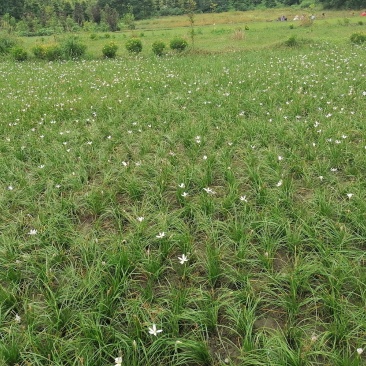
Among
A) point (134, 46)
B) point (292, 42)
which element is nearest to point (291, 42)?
point (292, 42)

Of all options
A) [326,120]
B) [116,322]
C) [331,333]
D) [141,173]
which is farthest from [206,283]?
[326,120]

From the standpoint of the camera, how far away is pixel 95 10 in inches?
2552

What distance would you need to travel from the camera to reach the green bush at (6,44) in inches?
945

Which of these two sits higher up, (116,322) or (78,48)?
(78,48)

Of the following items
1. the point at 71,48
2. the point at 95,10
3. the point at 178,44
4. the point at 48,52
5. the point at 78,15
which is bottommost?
the point at 178,44

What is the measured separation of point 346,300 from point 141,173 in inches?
132

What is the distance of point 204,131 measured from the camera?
6.53m

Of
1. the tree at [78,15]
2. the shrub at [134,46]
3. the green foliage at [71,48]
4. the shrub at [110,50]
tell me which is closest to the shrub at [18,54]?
the green foliage at [71,48]

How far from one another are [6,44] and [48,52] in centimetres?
531

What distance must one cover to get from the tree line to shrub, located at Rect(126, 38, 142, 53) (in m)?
19.0

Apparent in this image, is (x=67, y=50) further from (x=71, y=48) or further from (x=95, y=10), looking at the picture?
(x=95, y=10)

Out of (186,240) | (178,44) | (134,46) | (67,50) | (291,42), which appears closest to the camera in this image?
(186,240)

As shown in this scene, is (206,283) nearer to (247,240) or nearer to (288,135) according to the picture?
(247,240)

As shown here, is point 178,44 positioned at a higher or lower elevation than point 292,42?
higher
